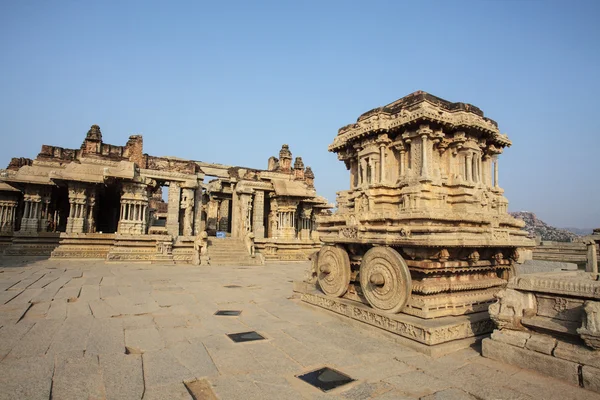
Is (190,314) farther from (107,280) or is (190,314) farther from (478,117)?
(478,117)

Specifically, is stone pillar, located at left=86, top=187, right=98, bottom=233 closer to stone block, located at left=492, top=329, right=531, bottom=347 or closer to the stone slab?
the stone slab

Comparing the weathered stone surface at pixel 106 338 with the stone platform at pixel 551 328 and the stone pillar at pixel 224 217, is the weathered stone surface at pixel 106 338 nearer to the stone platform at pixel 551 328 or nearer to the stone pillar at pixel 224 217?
the stone platform at pixel 551 328

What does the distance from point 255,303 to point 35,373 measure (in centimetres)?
430

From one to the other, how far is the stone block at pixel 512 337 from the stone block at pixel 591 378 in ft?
2.01

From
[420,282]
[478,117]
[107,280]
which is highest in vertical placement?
[478,117]

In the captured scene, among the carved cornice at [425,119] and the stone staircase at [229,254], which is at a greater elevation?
the carved cornice at [425,119]

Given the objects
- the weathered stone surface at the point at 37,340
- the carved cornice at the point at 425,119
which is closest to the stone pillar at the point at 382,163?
the carved cornice at the point at 425,119

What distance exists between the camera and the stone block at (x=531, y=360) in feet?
11.0

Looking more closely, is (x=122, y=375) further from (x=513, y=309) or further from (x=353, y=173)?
(x=353, y=173)

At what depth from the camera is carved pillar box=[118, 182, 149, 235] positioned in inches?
731

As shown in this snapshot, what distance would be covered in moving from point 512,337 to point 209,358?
3674 millimetres

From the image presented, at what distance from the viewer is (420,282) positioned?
520 centimetres

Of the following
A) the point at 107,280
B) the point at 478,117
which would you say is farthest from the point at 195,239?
the point at 478,117

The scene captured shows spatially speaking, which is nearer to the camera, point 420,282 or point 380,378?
point 380,378
